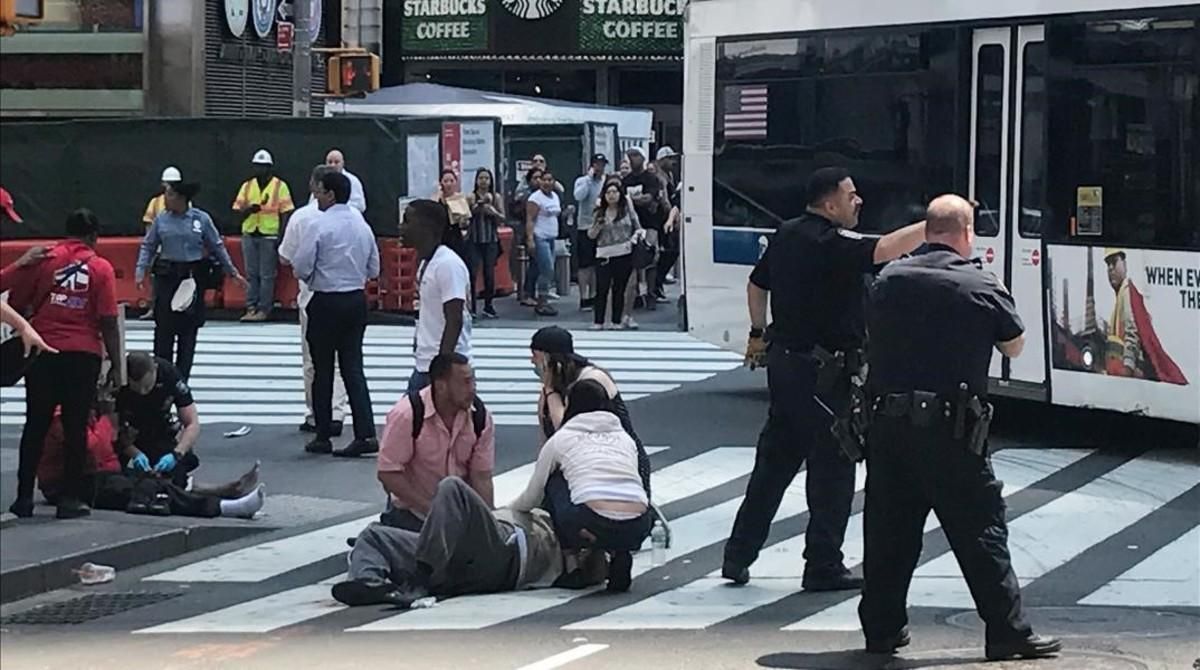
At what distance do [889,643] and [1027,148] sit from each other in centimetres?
594

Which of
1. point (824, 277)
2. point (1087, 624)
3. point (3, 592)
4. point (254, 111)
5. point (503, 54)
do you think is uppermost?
Answer: point (503, 54)

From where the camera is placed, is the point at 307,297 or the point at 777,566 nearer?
the point at 777,566

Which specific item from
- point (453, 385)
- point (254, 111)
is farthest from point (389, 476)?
point (254, 111)

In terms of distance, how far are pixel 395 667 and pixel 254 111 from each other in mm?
3058

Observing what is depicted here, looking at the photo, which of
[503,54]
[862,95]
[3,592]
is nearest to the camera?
[3,592]

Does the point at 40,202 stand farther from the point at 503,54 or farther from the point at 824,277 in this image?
the point at 503,54

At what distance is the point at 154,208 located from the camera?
48.0ft

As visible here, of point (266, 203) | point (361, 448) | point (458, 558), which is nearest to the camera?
point (458, 558)

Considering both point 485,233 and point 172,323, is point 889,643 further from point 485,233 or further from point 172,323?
point 485,233

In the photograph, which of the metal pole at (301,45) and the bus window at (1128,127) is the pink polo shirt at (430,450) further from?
the bus window at (1128,127)

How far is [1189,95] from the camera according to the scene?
1184cm

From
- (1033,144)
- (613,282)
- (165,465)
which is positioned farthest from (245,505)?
(613,282)

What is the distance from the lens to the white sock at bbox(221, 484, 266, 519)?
10.9 meters

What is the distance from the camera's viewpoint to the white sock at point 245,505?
1094cm
